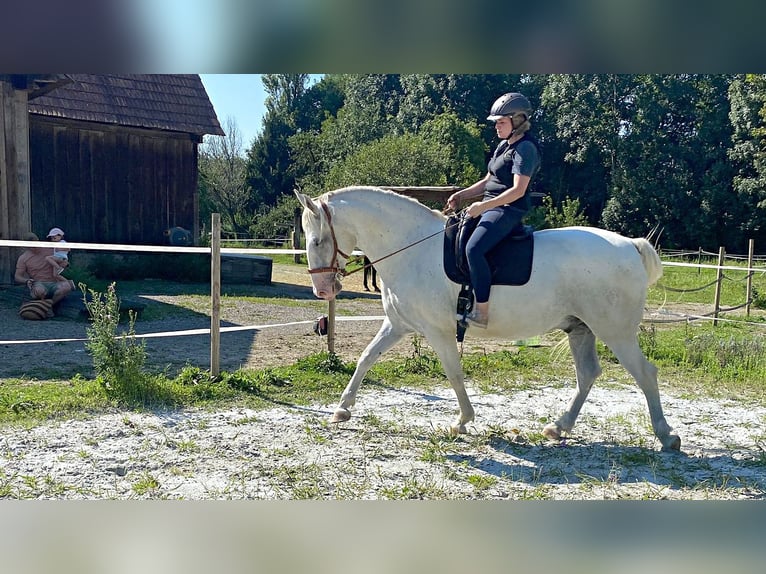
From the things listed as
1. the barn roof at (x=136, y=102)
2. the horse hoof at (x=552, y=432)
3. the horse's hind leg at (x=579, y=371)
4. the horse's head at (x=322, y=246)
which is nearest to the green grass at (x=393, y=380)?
the horse hoof at (x=552, y=432)

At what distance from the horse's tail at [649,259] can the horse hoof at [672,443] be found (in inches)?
46.4

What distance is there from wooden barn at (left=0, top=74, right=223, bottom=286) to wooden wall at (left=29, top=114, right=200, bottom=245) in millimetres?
25

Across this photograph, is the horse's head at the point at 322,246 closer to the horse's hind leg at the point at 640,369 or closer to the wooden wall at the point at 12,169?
the horse's hind leg at the point at 640,369

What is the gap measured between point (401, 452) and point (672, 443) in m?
2.03

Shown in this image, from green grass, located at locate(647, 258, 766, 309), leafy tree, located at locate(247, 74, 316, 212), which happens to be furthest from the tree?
green grass, located at locate(647, 258, 766, 309)

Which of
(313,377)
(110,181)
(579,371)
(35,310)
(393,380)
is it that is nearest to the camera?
(579,371)

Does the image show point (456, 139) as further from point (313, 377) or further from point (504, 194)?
point (504, 194)

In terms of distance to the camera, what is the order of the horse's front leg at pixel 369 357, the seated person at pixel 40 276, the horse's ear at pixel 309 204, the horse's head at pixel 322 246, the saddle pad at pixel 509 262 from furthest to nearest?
1. the seated person at pixel 40 276
2. the horse's front leg at pixel 369 357
3. the horse's head at pixel 322 246
4. the horse's ear at pixel 309 204
5. the saddle pad at pixel 509 262

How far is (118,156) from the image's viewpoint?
18.5m

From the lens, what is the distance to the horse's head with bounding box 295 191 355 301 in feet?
16.9

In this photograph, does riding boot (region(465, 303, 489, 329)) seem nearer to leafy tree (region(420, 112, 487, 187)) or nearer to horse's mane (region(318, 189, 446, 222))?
horse's mane (region(318, 189, 446, 222))

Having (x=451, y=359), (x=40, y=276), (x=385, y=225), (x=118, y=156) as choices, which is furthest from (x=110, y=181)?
(x=451, y=359)

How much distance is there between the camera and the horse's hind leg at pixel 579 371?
17.6ft
